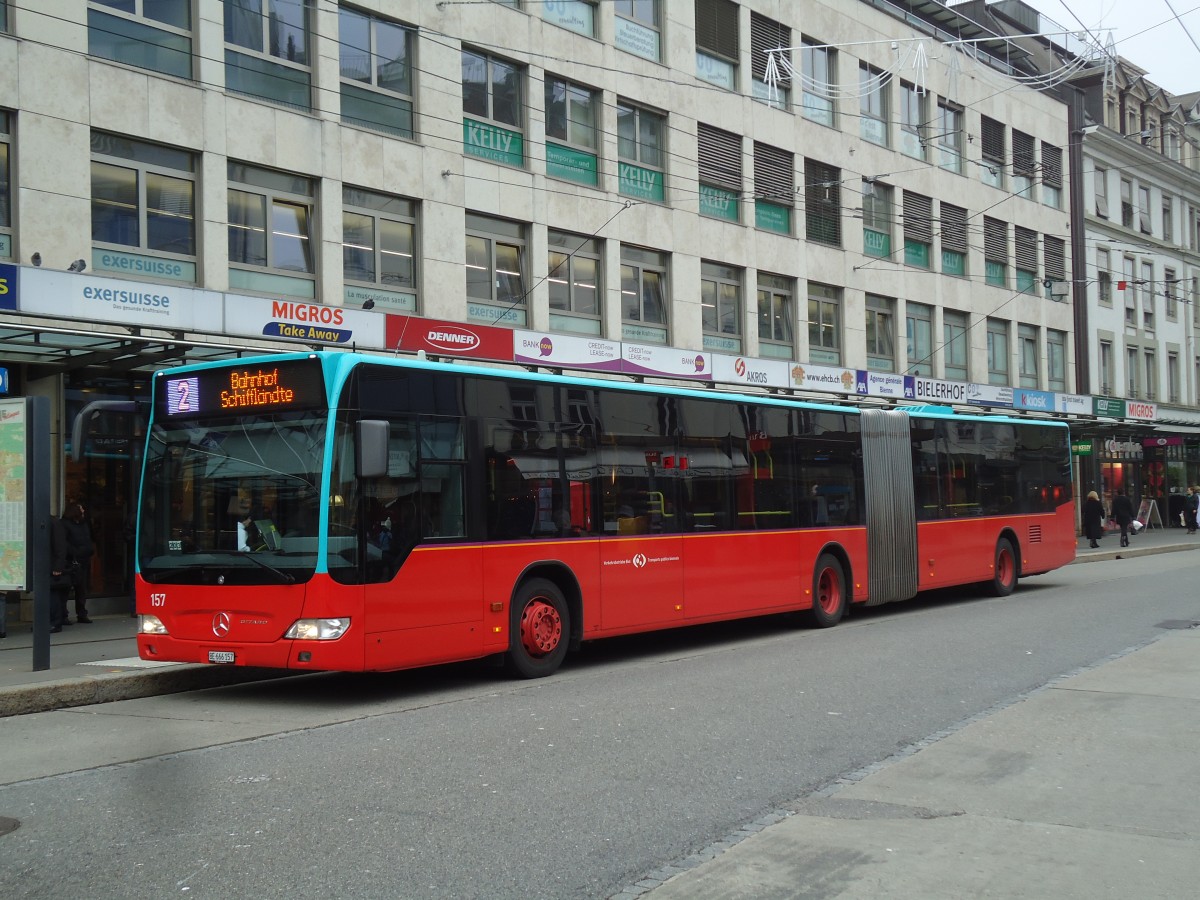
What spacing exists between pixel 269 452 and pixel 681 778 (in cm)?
485

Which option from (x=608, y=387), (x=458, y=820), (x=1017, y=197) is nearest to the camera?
(x=458, y=820)

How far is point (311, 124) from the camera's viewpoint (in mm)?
20016

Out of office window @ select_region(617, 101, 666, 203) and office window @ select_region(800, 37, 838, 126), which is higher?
office window @ select_region(800, 37, 838, 126)

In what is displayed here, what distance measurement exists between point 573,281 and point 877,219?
42.0 feet

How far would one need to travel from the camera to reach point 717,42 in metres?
29.0

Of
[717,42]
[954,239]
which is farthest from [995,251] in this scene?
[717,42]

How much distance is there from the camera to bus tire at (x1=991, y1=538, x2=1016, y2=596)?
21.5 m

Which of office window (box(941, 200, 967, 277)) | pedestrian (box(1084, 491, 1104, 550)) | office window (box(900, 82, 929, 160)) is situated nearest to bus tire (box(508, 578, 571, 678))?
office window (box(900, 82, 929, 160))

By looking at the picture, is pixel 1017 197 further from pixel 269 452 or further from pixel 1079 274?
pixel 269 452

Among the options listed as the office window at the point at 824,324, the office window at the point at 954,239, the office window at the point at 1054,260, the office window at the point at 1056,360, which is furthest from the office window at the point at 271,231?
the office window at the point at 1056,360

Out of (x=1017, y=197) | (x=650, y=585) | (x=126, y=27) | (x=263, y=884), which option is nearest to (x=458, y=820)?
(x=263, y=884)

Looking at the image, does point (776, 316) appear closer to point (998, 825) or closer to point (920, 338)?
point (920, 338)

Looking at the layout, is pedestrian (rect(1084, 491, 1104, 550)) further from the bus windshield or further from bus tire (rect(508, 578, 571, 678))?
the bus windshield

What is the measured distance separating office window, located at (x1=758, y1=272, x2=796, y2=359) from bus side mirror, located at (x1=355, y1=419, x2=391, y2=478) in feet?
68.1
